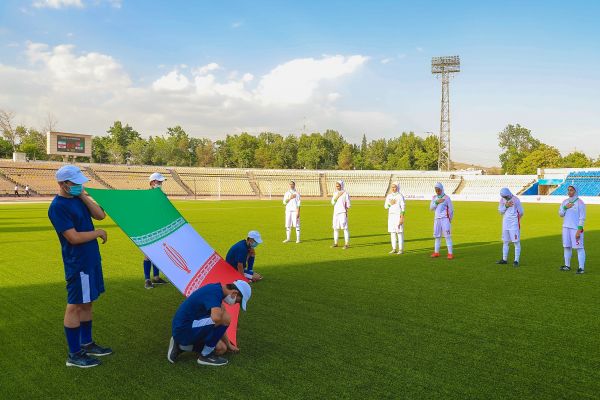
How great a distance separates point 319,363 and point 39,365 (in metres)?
3.17

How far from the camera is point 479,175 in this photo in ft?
246

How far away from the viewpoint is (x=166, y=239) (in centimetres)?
633

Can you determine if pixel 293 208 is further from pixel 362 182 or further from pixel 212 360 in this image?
pixel 362 182

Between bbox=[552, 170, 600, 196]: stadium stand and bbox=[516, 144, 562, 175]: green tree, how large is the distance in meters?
20.7

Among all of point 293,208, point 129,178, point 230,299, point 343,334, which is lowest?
point 343,334

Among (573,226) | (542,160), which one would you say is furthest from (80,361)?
(542,160)

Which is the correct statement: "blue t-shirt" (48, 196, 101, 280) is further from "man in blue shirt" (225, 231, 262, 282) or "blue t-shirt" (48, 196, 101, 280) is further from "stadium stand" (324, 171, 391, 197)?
"stadium stand" (324, 171, 391, 197)

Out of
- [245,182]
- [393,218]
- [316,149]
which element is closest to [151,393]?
[393,218]

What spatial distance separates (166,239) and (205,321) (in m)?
1.67

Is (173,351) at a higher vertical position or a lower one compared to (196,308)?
lower

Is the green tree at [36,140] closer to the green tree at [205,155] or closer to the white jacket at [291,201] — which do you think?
the green tree at [205,155]

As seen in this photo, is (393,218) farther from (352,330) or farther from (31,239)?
(31,239)

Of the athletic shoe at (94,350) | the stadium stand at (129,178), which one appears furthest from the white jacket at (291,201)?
the stadium stand at (129,178)

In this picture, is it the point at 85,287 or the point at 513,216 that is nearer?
the point at 85,287
